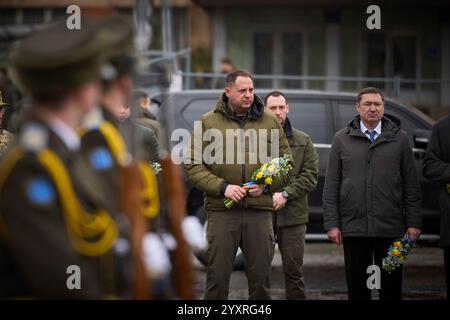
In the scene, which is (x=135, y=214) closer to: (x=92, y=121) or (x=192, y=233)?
(x=92, y=121)

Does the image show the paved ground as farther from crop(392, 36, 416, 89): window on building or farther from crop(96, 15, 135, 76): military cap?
crop(392, 36, 416, 89): window on building

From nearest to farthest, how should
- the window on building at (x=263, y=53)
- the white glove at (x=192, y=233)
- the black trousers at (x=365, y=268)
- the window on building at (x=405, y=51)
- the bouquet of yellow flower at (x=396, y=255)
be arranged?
the white glove at (x=192, y=233), the bouquet of yellow flower at (x=396, y=255), the black trousers at (x=365, y=268), the window on building at (x=405, y=51), the window on building at (x=263, y=53)

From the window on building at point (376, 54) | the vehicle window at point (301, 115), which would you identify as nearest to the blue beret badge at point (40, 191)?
the vehicle window at point (301, 115)

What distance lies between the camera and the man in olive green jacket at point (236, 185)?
763 cm

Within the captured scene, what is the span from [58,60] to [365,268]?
4.73m

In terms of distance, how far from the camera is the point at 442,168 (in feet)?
25.3

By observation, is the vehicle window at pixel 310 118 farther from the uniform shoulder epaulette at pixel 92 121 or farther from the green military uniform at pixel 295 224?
the uniform shoulder epaulette at pixel 92 121

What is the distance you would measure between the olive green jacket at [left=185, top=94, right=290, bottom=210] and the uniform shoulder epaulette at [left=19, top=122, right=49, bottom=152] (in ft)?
13.2

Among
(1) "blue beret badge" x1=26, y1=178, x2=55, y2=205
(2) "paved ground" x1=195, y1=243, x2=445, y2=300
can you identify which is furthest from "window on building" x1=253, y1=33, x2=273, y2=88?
(1) "blue beret badge" x1=26, y1=178, x2=55, y2=205

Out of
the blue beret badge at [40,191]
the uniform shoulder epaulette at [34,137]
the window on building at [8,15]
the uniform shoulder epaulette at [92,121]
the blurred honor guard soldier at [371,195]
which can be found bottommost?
the blurred honor guard soldier at [371,195]

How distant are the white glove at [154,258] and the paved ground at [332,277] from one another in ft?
18.9

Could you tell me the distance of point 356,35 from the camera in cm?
2655

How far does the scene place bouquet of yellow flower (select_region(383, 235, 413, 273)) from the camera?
7.64 meters
